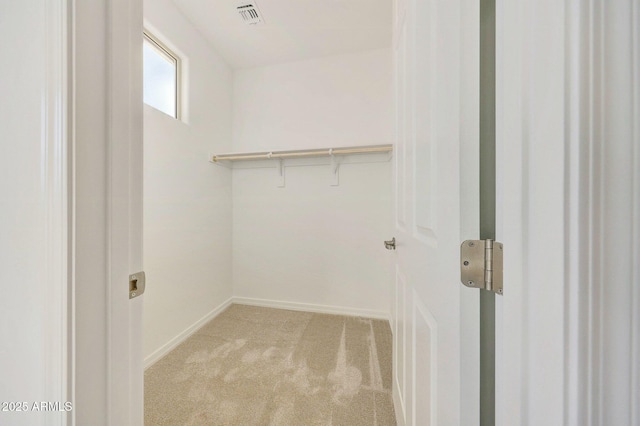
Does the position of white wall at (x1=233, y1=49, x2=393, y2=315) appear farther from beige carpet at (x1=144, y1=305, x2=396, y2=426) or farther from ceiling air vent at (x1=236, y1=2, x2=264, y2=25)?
ceiling air vent at (x1=236, y1=2, x2=264, y2=25)

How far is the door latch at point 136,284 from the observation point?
1.87 feet

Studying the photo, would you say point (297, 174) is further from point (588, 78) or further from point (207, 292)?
point (588, 78)

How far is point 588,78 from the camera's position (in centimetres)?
25

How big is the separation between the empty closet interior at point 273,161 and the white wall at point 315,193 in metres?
0.01

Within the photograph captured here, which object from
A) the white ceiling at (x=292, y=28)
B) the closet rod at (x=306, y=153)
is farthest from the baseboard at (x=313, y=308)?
the white ceiling at (x=292, y=28)

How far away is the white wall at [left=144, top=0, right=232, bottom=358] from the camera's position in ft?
5.62

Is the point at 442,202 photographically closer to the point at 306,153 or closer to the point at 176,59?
the point at 306,153

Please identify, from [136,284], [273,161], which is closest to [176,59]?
[273,161]

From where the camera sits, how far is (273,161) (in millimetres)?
2576

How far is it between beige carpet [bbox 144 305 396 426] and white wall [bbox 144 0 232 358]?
0.32 metres

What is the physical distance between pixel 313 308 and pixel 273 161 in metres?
1.68
